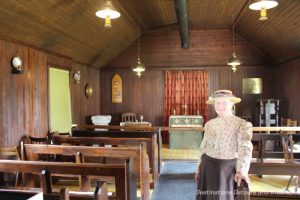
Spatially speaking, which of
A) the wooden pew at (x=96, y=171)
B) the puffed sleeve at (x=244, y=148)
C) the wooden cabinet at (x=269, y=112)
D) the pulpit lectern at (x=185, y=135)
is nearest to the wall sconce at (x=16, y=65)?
the wooden pew at (x=96, y=171)

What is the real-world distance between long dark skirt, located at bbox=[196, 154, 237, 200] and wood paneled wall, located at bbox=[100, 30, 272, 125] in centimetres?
709

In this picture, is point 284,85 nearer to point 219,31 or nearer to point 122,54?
point 219,31

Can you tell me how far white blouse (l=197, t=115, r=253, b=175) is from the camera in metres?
2.28

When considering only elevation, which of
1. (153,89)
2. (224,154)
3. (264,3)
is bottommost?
(224,154)

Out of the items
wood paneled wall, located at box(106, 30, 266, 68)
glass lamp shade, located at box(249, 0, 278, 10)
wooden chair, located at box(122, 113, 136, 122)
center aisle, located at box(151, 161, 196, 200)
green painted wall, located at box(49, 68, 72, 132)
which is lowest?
center aisle, located at box(151, 161, 196, 200)

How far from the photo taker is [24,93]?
534 centimetres

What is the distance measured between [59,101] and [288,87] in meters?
5.94

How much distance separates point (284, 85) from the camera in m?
8.29

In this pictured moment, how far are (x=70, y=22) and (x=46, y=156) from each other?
2.56m

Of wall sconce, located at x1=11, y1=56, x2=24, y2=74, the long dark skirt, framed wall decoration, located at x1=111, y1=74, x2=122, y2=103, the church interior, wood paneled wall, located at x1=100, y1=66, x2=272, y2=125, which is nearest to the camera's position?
the long dark skirt

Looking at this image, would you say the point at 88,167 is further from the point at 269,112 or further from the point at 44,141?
the point at 269,112

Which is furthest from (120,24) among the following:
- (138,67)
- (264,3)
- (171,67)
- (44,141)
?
(264,3)

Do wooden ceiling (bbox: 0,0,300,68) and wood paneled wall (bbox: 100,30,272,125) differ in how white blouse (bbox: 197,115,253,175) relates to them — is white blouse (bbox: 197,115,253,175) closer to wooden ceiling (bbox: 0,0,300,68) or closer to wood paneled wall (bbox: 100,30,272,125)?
wooden ceiling (bbox: 0,0,300,68)

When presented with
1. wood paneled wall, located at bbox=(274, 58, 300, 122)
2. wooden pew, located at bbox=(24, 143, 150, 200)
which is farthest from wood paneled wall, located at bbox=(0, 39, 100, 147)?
wood paneled wall, located at bbox=(274, 58, 300, 122)
